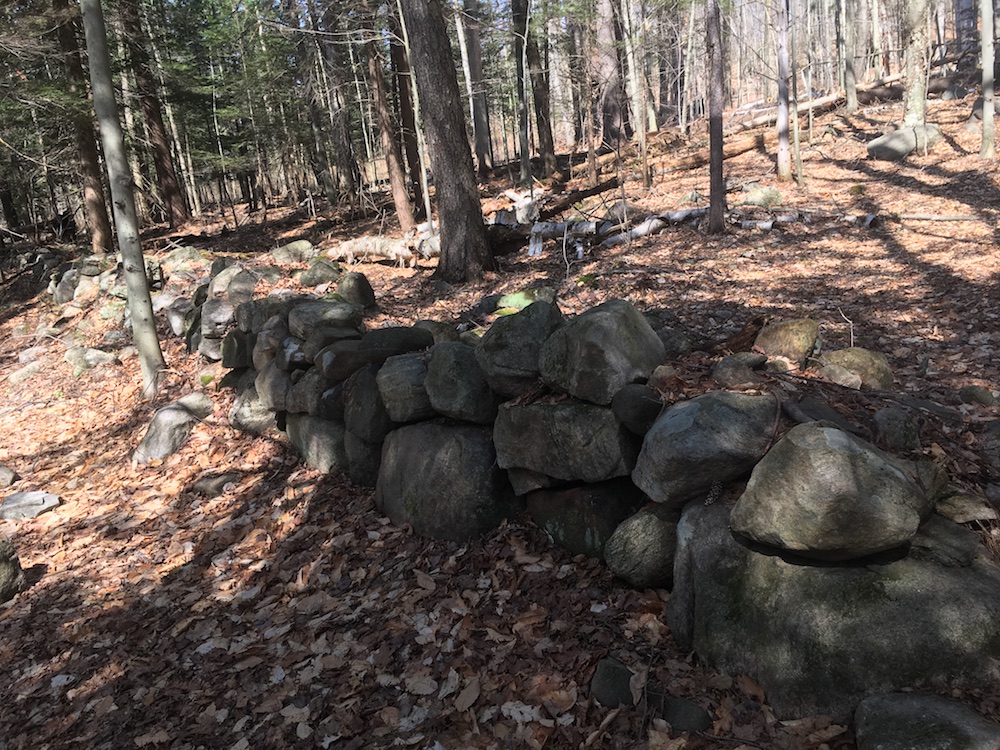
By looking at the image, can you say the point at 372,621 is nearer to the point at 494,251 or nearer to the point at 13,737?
the point at 13,737

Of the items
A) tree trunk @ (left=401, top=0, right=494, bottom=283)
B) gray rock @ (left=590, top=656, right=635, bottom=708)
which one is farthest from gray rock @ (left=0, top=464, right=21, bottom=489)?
gray rock @ (left=590, top=656, right=635, bottom=708)

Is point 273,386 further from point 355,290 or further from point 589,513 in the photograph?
point 589,513

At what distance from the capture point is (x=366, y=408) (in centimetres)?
516

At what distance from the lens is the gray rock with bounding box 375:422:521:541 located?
4246 millimetres

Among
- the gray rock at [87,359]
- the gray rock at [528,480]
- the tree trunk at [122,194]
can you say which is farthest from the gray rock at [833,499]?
the gray rock at [87,359]

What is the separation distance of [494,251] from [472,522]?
21.6ft

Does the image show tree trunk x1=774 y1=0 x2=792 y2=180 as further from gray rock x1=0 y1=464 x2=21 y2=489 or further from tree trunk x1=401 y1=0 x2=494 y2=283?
gray rock x1=0 y1=464 x2=21 y2=489

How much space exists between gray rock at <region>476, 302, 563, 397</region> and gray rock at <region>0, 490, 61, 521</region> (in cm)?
485

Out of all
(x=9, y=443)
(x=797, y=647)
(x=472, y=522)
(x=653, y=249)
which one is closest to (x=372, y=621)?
(x=472, y=522)

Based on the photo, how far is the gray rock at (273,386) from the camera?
6352 millimetres

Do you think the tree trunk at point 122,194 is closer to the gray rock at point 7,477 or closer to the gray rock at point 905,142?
the gray rock at point 7,477

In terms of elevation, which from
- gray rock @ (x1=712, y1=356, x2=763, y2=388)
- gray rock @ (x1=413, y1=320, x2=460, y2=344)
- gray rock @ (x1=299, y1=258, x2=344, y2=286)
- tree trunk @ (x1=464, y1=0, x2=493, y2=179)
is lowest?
gray rock @ (x1=712, y1=356, x2=763, y2=388)

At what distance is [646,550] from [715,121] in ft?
30.4

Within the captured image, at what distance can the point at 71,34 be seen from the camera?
12727 mm
